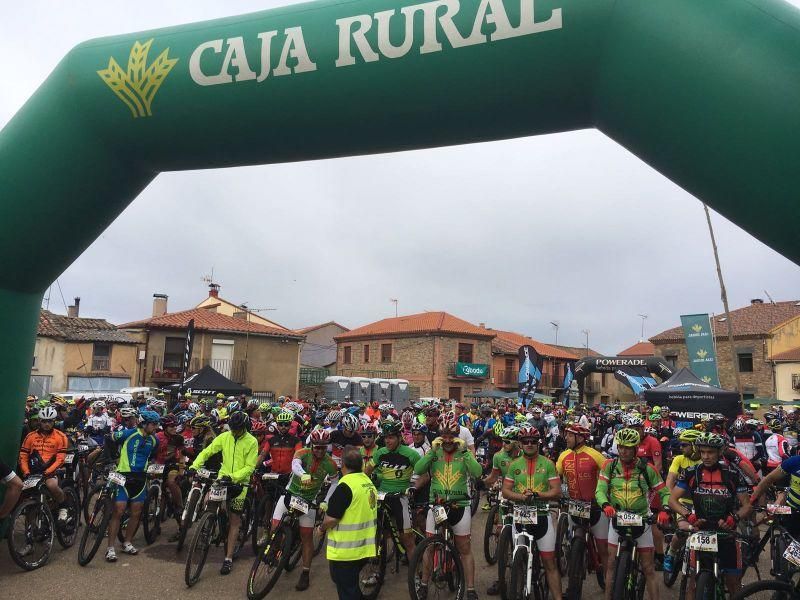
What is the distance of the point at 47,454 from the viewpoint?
7.63 metres

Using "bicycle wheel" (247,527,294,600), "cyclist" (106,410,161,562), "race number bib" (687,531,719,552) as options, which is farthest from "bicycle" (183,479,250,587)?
"race number bib" (687,531,719,552)

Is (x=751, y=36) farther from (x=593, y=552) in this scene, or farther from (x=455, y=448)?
(x=593, y=552)

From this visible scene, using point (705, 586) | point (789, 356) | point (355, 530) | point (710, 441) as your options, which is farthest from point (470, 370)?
point (355, 530)

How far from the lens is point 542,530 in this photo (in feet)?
19.8

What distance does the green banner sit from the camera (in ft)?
145

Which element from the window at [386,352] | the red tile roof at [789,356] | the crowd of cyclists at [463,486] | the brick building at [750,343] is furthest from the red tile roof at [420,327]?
the crowd of cyclists at [463,486]

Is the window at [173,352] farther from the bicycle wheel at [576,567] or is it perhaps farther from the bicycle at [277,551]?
the bicycle wheel at [576,567]

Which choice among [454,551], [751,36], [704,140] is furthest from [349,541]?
[751,36]

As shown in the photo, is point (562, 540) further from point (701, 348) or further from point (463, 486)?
point (701, 348)

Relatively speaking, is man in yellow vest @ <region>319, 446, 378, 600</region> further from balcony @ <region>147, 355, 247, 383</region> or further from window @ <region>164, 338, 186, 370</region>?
window @ <region>164, 338, 186, 370</region>

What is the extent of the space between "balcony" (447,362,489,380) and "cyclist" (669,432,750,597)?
38.3 meters

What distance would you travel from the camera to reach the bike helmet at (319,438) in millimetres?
7000

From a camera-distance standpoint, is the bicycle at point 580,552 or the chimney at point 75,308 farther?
the chimney at point 75,308

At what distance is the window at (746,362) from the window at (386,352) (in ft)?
91.5
